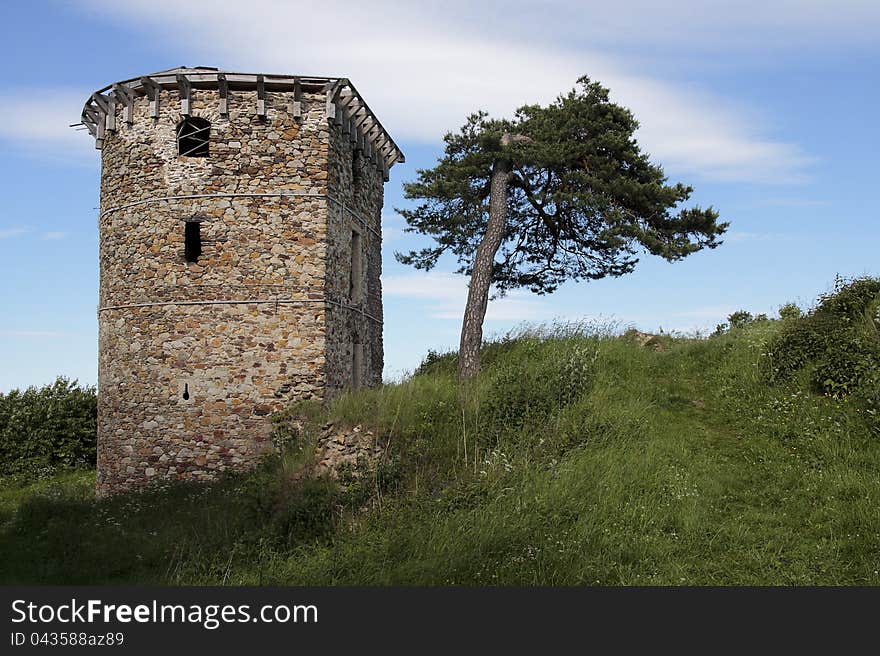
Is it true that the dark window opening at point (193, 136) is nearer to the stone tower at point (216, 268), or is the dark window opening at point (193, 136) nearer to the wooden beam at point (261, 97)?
the stone tower at point (216, 268)

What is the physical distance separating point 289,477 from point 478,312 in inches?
291

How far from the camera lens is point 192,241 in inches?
667

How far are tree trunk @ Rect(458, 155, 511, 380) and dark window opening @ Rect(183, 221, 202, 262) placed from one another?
6.48 m

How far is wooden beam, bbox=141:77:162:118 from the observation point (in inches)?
658

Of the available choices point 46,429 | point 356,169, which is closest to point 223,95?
point 356,169

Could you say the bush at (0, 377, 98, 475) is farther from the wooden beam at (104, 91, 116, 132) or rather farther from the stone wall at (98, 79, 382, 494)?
the wooden beam at (104, 91, 116, 132)

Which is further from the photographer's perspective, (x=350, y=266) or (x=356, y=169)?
(x=356, y=169)

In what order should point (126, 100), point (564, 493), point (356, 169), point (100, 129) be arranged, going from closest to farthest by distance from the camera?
point (564, 493)
point (126, 100)
point (100, 129)
point (356, 169)

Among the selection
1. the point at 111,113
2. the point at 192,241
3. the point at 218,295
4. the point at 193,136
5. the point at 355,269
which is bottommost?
the point at 218,295

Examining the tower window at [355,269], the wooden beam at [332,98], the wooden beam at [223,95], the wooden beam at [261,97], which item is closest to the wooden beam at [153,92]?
the wooden beam at [223,95]

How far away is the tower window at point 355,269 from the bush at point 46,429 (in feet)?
35.0

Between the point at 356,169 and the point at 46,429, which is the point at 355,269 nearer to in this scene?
the point at 356,169

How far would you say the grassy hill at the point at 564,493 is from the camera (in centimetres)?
936

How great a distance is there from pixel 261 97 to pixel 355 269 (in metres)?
4.62
